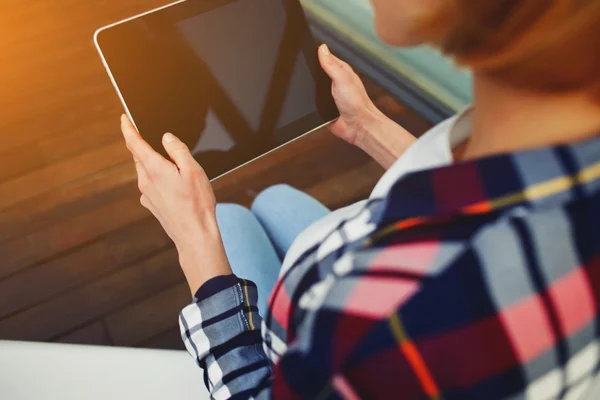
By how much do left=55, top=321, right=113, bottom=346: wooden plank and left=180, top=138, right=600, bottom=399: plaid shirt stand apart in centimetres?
89

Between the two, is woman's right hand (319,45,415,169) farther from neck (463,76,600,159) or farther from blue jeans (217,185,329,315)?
neck (463,76,600,159)

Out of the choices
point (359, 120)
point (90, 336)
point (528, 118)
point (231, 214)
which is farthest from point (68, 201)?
point (528, 118)

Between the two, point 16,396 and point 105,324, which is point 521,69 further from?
point 105,324

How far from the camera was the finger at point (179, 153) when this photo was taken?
631 mm

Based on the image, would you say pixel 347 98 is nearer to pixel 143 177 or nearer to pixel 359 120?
pixel 359 120

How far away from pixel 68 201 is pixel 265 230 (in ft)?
2.35

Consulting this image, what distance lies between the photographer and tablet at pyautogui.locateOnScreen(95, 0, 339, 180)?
638mm

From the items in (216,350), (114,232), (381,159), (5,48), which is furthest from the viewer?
(5,48)

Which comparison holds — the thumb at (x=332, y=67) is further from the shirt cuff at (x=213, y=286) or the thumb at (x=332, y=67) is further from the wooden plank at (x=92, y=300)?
the wooden plank at (x=92, y=300)

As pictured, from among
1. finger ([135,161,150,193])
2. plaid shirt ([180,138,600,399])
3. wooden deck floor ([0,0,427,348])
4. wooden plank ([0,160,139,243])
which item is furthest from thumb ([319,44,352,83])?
wooden plank ([0,160,139,243])

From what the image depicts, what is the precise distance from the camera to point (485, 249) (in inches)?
11.3

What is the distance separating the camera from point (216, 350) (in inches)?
20.7

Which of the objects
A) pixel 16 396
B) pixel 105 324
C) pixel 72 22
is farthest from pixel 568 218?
pixel 72 22

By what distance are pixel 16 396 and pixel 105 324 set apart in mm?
511
